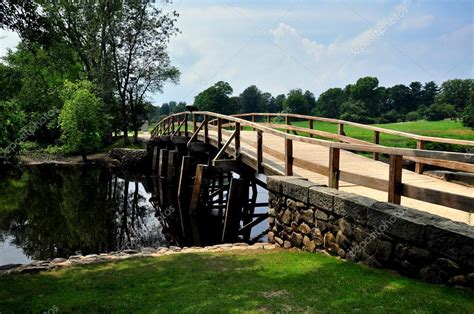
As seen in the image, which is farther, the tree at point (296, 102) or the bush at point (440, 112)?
the tree at point (296, 102)

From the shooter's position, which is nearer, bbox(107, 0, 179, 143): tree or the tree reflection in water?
the tree reflection in water

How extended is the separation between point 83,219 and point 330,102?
74.5 meters

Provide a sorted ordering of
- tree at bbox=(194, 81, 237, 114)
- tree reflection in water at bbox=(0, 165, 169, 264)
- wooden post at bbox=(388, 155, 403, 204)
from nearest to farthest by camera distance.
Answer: wooden post at bbox=(388, 155, 403, 204) < tree reflection in water at bbox=(0, 165, 169, 264) < tree at bbox=(194, 81, 237, 114)

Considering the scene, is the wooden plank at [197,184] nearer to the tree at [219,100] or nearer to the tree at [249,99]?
the tree at [219,100]

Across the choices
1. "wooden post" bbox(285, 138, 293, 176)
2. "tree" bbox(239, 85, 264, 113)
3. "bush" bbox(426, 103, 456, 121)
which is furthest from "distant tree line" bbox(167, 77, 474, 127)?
"wooden post" bbox(285, 138, 293, 176)

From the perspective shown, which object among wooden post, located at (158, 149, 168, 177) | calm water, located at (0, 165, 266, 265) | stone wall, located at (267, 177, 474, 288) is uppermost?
stone wall, located at (267, 177, 474, 288)

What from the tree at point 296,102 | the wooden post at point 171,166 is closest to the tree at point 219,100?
the tree at point 296,102

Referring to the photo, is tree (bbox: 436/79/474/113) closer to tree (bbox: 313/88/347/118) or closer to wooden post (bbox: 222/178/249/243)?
tree (bbox: 313/88/347/118)

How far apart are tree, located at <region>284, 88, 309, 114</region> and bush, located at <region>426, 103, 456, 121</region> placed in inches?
1101

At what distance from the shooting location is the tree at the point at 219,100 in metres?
80.6

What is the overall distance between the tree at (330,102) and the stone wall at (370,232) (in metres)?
76.3

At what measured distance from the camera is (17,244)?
43.4 ft

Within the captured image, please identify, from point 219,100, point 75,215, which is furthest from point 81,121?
point 219,100

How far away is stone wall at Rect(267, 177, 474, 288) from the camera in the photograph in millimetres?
A: 4410
